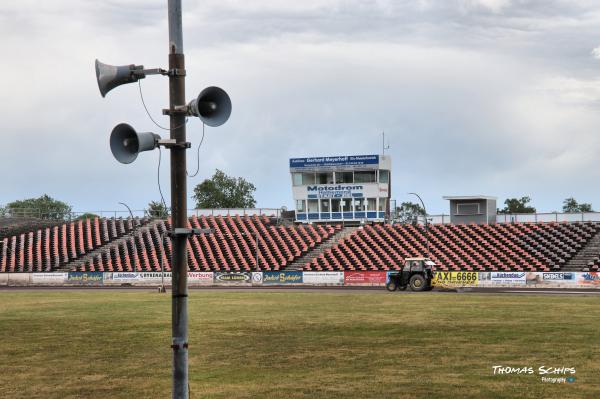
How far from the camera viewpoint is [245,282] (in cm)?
7738

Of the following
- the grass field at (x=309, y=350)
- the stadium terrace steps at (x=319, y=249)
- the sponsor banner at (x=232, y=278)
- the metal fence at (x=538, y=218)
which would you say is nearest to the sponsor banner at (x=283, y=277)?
the sponsor banner at (x=232, y=278)

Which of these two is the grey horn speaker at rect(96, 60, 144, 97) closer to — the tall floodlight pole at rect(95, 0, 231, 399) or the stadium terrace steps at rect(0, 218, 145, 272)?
the tall floodlight pole at rect(95, 0, 231, 399)

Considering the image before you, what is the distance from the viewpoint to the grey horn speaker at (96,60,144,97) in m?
10.8

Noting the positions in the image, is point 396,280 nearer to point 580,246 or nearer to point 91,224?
point 580,246

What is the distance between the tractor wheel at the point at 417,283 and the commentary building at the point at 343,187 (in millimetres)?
32697

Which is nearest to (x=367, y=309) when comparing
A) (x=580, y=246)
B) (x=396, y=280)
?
(x=396, y=280)

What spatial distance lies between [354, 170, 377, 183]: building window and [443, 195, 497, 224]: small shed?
8.90m

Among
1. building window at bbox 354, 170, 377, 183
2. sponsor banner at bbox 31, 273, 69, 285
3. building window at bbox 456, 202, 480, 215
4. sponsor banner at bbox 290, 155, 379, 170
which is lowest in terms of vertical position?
sponsor banner at bbox 31, 273, 69, 285

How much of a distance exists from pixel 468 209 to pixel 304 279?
22487mm

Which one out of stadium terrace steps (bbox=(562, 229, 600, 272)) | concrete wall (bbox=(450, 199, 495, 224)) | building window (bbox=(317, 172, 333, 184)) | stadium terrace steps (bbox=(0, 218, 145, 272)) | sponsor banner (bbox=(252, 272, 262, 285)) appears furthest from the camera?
building window (bbox=(317, 172, 333, 184))

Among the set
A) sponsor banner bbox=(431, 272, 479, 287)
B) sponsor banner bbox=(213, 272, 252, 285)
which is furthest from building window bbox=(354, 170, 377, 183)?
sponsor banner bbox=(431, 272, 479, 287)

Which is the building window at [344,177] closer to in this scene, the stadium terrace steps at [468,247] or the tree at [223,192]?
the stadium terrace steps at [468,247]

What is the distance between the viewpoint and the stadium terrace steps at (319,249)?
83250 mm

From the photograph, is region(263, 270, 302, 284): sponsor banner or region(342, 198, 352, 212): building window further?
region(342, 198, 352, 212): building window
